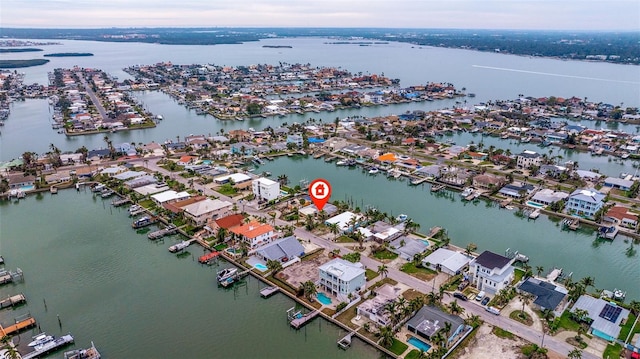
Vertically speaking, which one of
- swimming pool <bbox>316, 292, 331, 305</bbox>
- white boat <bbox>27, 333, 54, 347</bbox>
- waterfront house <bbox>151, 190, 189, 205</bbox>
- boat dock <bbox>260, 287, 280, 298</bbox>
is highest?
waterfront house <bbox>151, 190, 189, 205</bbox>

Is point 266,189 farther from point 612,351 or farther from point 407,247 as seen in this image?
point 612,351

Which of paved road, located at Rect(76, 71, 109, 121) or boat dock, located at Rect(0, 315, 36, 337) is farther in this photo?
paved road, located at Rect(76, 71, 109, 121)

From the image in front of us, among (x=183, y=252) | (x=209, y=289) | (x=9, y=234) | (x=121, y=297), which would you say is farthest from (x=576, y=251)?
(x=9, y=234)

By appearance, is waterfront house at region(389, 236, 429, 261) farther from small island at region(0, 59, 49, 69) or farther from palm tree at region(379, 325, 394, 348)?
small island at region(0, 59, 49, 69)

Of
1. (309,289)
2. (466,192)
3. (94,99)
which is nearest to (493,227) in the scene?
(466,192)

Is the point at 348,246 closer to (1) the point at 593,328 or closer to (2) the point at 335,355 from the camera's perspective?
(2) the point at 335,355

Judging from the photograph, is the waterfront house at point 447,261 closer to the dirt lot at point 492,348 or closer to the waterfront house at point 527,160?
the dirt lot at point 492,348

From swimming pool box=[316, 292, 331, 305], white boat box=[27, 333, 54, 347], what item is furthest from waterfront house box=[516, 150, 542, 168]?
white boat box=[27, 333, 54, 347]
